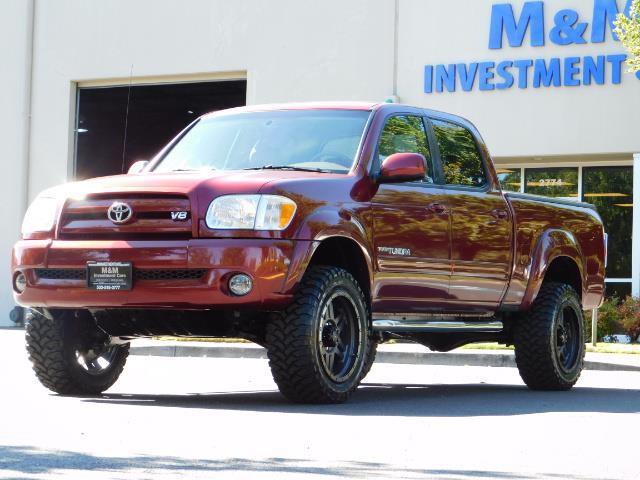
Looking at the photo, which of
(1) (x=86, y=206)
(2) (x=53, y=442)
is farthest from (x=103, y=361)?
(2) (x=53, y=442)

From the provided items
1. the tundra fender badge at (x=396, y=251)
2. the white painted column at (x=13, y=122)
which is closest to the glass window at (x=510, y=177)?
the white painted column at (x=13, y=122)

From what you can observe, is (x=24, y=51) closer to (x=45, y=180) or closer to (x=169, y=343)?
(x=45, y=180)

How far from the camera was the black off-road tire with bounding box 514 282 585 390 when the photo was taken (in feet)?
36.5

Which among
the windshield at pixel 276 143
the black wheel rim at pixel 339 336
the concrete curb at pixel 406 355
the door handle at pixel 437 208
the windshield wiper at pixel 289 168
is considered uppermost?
the windshield at pixel 276 143

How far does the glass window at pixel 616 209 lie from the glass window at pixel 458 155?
49.5ft

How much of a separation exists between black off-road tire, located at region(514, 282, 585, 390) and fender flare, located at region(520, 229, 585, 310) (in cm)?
14

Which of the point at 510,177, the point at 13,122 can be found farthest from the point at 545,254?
the point at 13,122

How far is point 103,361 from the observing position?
394 inches

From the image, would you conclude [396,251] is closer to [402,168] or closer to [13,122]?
[402,168]

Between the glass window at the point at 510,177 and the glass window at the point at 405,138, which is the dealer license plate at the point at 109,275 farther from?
the glass window at the point at 510,177

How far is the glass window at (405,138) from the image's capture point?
9.94 m

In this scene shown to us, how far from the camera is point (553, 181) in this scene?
26547mm

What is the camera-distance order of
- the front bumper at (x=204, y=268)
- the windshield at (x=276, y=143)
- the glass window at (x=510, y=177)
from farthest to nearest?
the glass window at (x=510, y=177)
the windshield at (x=276, y=143)
the front bumper at (x=204, y=268)

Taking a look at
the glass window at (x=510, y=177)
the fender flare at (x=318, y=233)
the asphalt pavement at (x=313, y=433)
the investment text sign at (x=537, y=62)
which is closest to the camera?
the asphalt pavement at (x=313, y=433)
